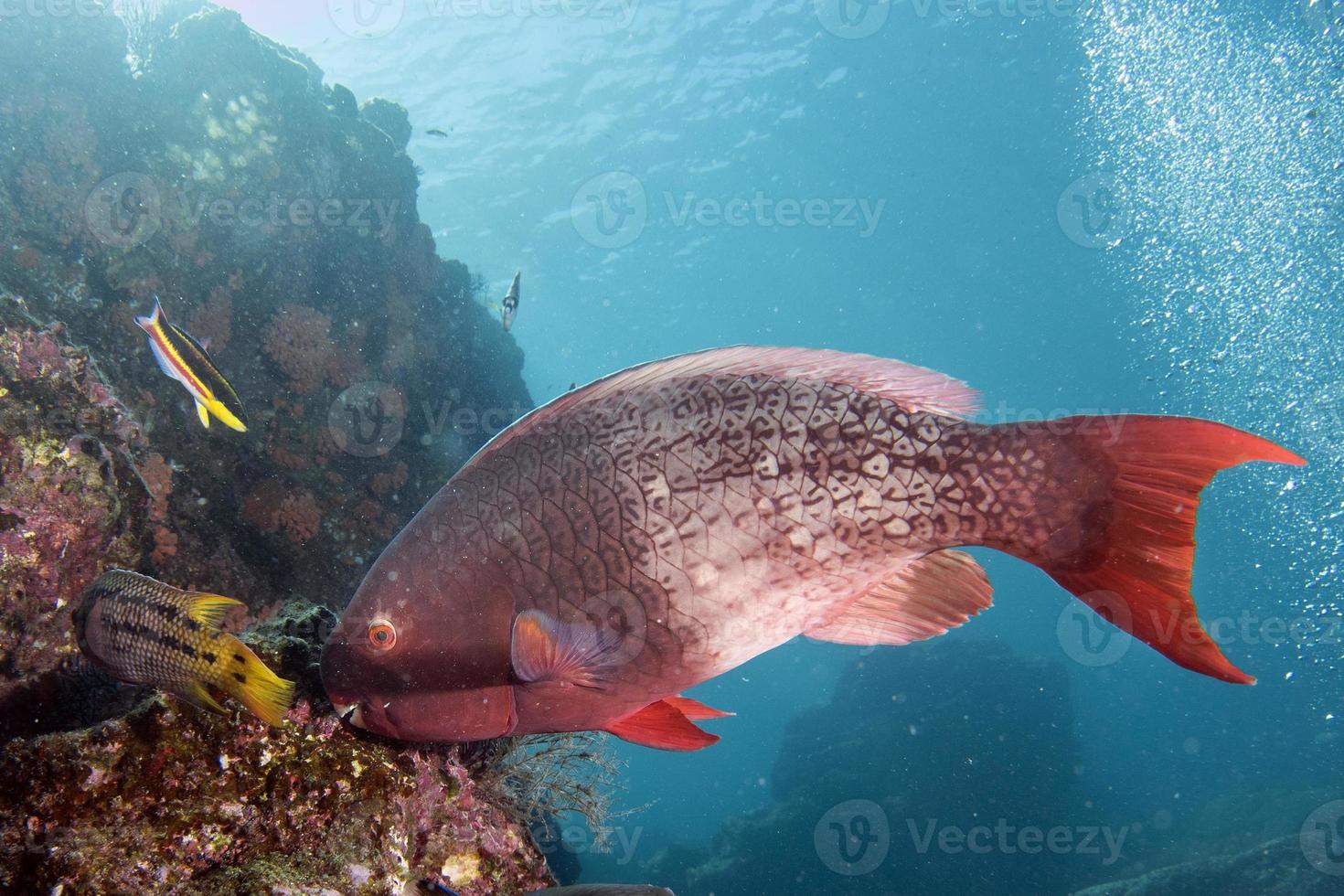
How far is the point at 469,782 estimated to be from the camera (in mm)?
2740

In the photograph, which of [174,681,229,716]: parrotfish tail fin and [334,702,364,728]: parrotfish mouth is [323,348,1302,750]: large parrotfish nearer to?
[334,702,364,728]: parrotfish mouth

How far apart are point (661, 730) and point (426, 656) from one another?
2.70ft

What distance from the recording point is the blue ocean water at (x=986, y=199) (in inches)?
1032

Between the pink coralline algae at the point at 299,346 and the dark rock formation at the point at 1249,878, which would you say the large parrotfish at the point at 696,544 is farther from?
the dark rock formation at the point at 1249,878

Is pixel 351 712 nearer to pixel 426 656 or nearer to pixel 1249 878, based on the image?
pixel 426 656

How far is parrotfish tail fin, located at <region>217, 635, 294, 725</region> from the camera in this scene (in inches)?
75.2

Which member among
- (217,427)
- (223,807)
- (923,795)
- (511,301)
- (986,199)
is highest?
(986,199)

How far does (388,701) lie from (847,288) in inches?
2770

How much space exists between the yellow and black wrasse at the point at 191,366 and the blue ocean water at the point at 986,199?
25.2 ft

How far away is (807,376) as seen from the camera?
7.61 feet

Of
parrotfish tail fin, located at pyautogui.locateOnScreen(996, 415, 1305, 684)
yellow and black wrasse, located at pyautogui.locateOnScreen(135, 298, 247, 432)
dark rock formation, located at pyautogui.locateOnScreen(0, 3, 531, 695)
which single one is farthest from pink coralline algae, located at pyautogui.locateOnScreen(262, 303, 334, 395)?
parrotfish tail fin, located at pyautogui.locateOnScreen(996, 415, 1305, 684)

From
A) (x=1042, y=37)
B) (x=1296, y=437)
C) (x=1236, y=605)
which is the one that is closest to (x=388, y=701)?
(x=1296, y=437)

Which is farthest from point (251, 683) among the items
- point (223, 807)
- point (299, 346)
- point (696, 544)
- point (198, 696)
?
point (299, 346)

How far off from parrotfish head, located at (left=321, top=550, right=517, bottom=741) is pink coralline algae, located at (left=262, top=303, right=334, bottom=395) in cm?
739
